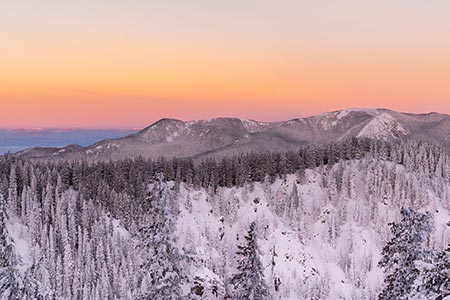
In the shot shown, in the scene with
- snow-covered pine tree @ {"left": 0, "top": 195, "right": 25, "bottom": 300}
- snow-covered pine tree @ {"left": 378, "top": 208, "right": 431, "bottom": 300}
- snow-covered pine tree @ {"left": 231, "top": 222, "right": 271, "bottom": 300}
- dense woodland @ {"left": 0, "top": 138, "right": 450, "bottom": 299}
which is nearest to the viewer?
snow-covered pine tree @ {"left": 0, "top": 195, "right": 25, "bottom": 300}

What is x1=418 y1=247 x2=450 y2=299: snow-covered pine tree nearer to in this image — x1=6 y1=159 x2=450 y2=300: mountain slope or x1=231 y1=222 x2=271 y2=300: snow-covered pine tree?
x1=231 y1=222 x2=271 y2=300: snow-covered pine tree

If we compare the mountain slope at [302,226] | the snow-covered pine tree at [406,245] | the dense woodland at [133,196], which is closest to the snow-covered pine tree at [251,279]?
the dense woodland at [133,196]

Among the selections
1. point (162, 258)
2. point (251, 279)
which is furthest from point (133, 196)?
point (162, 258)

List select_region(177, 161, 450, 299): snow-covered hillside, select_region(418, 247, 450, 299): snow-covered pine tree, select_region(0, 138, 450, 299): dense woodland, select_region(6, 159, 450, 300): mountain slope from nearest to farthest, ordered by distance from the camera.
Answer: select_region(418, 247, 450, 299): snow-covered pine tree < select_region(0, 138, 450, 299): dense woodland < select_region(6, 159, 450, 300): mountain slope < select_region(177, 161, 450, 299): snow-covered hillside

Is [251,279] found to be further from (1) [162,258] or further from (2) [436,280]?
(2) [436,280]

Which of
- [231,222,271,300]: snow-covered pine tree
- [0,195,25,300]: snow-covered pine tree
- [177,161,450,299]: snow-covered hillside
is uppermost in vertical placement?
[0,195,25,300]: snow-covered pine tree

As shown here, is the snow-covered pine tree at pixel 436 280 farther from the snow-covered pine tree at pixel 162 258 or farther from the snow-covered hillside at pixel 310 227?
the snow-covered hillside at pixel 310 227

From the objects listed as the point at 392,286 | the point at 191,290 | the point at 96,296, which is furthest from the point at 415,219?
the point at 96,296

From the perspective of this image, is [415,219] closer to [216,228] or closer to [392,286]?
[392,286]

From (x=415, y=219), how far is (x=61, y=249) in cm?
→ 11574

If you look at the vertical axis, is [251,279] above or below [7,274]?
below

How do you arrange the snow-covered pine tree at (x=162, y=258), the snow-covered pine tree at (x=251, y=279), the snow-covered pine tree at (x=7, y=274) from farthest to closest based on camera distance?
the snow-covered pine tree at (x=251, y=279)
the snow-covered pine tree at (x=162, y=258)
the snow-covered pine tree at (x=7, y=274)

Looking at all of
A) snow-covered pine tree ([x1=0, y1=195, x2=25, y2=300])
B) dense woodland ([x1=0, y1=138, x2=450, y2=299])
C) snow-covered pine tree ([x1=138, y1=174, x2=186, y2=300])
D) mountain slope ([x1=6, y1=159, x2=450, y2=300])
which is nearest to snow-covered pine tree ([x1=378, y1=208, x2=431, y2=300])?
snow-covered pine tree ([x1=138, y1=174, x2=186, y2=300])

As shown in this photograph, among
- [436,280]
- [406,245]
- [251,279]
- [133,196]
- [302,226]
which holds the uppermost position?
[436,280]
